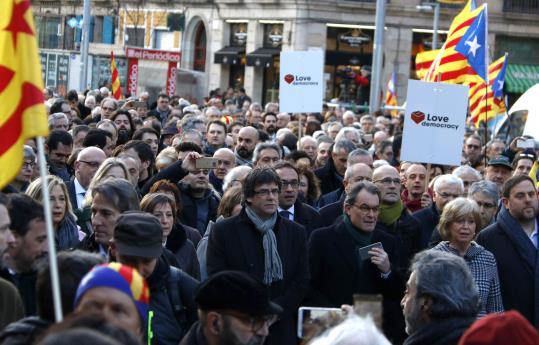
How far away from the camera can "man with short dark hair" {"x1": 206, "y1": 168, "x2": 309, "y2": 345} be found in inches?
346

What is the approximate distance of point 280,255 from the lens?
29.0ft

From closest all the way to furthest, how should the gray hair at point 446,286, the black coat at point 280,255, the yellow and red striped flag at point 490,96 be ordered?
1. the gray hair at point 446,286
2. the black coat at point 280,255
3. the yellow and red striped flag at point 490,96

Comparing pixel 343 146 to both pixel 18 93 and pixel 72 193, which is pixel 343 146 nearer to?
pixel 72 193

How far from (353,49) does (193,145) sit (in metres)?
38.8

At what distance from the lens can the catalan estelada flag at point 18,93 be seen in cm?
575

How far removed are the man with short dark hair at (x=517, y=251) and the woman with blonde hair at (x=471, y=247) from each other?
0.22m

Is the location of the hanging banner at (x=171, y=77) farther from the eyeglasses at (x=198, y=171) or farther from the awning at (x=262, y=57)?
the eyeglasses at (x=198, y=171)

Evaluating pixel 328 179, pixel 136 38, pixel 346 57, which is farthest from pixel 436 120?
pixel 136 38

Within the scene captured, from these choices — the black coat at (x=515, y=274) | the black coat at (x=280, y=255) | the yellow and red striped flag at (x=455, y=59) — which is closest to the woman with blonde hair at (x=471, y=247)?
the black coat at (x=515, y=274)

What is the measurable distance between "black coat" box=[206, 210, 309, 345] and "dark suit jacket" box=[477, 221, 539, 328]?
4.91 ft

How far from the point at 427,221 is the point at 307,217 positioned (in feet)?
3.23

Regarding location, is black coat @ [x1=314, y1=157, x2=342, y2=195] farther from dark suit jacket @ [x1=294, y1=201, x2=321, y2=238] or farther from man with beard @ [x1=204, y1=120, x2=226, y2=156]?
dark suit jacket @ [x1=294, y1=201, x2=321, y2=238]

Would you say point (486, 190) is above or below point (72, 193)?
above

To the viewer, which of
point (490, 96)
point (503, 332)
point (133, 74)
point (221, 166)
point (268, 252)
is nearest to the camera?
point (503, 332)
